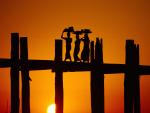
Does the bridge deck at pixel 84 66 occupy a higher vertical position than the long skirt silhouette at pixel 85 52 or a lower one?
lower

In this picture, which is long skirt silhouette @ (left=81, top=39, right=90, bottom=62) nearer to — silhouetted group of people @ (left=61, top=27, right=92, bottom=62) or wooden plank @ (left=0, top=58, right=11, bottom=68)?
silhouetted group of people @ (left=61, top=27, right=92, bottom=62)

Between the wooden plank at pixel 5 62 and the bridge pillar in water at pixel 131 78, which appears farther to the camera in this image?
the wooden plank at pixel 5 62

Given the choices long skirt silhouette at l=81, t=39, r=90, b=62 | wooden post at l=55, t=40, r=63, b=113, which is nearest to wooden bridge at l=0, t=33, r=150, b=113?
wooden post at l=55, t=40, r=63, b=113

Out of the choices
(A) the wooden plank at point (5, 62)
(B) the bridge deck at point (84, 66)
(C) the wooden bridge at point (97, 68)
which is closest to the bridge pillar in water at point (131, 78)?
(C) the wooden bridge at point (97, 68)

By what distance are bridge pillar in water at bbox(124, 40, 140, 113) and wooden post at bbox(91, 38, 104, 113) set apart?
594 mm

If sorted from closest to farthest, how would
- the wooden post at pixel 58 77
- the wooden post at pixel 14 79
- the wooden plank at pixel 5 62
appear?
1. the wooden post at pixel 58 77
2. the wooden plank at pixel 5 62
3. the wooden post at pixel 14 79

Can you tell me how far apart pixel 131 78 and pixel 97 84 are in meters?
0.83

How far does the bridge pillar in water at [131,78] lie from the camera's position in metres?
12.2

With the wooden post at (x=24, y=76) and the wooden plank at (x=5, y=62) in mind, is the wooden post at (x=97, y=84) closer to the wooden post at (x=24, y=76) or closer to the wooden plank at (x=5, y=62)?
the wooden post at (x=24, y=76)

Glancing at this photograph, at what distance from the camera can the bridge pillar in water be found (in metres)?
12.2

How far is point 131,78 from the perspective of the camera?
12.2m

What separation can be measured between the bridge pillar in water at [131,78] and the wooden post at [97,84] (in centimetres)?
59

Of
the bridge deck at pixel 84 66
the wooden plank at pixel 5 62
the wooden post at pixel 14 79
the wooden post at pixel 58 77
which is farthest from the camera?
the wooden post at pixel 14 79

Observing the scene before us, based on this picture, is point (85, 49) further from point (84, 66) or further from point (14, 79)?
point (14, 79)
